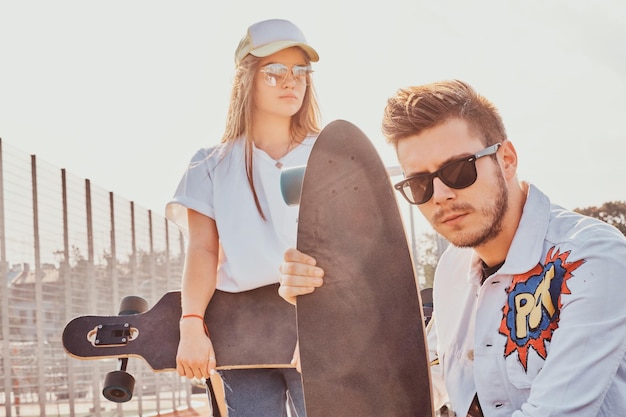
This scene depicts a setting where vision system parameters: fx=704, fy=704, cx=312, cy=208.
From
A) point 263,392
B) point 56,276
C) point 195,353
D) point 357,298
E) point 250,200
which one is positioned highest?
point 56,276

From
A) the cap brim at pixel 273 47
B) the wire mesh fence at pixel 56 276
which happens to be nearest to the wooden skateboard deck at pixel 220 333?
the cap brim at pixel 273 47

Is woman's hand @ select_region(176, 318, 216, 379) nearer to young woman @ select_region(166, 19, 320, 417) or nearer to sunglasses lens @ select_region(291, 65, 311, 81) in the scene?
young woman @ select_region(166, 19, 320, 417)

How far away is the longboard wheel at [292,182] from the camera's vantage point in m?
2.09

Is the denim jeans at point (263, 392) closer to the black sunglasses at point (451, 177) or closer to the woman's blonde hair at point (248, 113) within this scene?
the woman's blonde hair at point (248, 113)

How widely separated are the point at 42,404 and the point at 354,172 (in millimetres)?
6120

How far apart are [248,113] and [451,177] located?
1.15 metres

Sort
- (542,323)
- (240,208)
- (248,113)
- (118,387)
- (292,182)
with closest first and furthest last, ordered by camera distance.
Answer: (542,323), (292,182), (240,208), (248,113), (118,387)

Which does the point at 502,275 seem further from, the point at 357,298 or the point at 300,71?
the point at 300,71

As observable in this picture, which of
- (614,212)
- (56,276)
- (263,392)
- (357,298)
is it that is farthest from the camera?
(614,212)

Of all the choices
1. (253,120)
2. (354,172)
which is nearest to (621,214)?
(253,120)

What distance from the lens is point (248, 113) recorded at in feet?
9.11

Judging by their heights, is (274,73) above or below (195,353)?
above

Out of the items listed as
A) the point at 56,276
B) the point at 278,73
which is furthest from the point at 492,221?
the point at 56,276

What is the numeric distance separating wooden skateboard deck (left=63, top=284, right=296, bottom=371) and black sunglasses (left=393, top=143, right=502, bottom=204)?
35.7 inches
